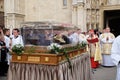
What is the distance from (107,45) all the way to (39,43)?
23.2ft

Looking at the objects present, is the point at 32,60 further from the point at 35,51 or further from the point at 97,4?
the point at 97,4

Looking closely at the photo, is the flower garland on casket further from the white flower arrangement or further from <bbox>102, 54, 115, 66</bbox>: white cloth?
<bbox>102, 54, 115, 66</bbox>: white cloth

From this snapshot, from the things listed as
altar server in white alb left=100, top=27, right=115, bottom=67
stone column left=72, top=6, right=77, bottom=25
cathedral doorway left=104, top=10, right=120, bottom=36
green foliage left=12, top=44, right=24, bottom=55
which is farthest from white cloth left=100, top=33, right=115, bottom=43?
green foliage left=12, top=44, right=24, bottom=55

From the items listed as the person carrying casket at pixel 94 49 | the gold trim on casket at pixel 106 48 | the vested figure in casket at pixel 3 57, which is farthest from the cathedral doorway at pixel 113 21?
the vested figure in casket at pixel 3 57

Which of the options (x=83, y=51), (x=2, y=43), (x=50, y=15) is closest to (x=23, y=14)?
(x=50, y=15)

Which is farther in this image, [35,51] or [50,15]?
[50,15]

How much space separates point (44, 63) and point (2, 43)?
439 cm

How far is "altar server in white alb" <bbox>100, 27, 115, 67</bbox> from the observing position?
42.7ft

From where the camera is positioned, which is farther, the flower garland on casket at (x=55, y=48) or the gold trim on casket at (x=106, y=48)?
the gold trim on casket at (x=106, y=48)

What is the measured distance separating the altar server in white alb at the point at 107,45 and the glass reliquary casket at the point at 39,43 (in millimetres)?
6068

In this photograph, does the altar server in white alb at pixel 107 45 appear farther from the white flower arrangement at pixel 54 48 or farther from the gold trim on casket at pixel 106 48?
the white flower arrangement at pixel 54 48

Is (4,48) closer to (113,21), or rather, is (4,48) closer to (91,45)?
(91,45)

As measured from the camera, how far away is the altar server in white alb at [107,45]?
1301cm

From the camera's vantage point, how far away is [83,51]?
27.4ft
